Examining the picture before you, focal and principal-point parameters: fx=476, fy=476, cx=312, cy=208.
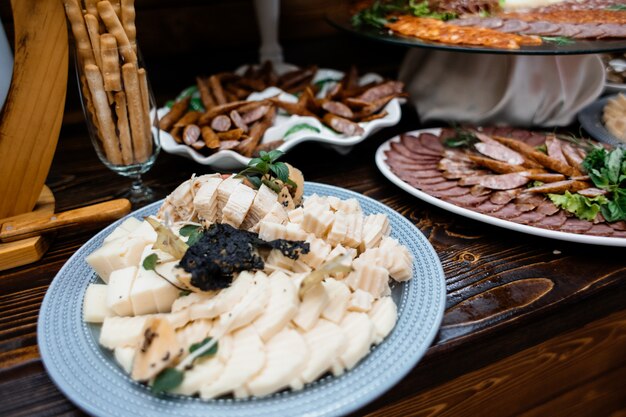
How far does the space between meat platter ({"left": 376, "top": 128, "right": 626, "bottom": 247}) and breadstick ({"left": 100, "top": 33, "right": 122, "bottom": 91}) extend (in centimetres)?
67

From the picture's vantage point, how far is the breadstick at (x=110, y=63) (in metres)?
0.98

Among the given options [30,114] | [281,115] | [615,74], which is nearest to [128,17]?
[30,114]

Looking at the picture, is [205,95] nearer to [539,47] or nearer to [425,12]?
[425,12]

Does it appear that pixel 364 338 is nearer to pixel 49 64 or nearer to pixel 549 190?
pixel 549 190

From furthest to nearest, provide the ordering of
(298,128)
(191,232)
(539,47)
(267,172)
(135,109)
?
(298,128), (539,47), (135,109), (267,172), (191,232)

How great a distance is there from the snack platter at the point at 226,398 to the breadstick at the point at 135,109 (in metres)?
0.38

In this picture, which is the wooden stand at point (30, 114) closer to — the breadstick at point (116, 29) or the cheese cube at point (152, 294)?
Answer: the breadstick at point (116, 29)

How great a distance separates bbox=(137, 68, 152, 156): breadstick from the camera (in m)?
1.06

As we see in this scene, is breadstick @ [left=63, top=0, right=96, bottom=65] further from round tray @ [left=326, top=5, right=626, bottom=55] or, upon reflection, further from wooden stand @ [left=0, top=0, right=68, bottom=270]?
round tray @ [left=326, top=5, right=626, bottom=55]

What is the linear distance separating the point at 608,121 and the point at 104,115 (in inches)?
56.0

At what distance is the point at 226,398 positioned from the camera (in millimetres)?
624

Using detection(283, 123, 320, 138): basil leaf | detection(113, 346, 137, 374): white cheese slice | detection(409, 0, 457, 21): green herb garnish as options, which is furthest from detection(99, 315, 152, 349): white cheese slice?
detection(409, 0, 457, 21): green herb garnish

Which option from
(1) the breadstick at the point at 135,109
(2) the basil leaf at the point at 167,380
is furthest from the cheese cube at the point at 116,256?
(1) the breadstick at the point at 135,109

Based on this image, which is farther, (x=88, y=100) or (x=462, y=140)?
(x=462, y=140)
